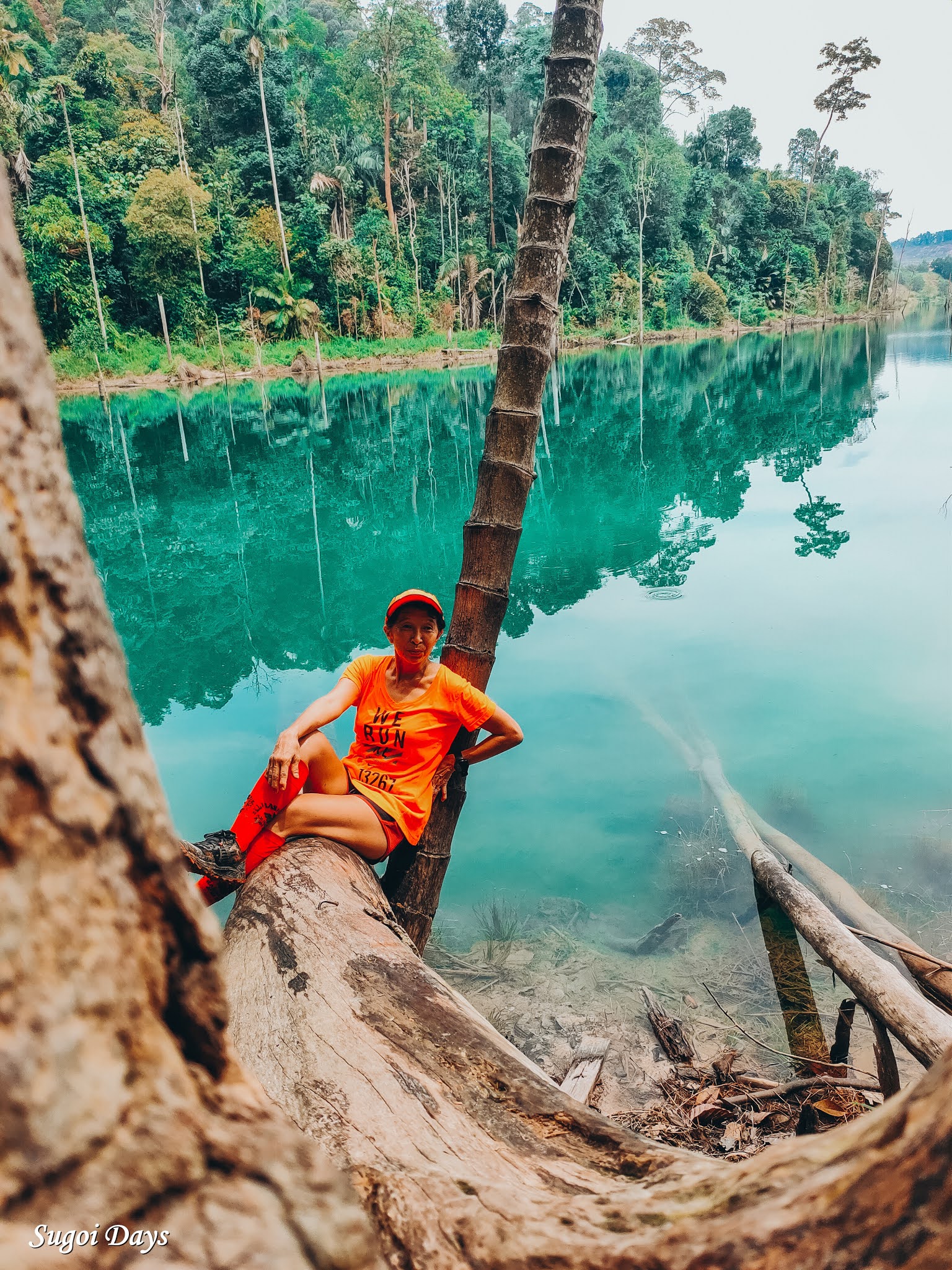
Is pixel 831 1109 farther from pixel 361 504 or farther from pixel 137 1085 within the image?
pixel 361 504

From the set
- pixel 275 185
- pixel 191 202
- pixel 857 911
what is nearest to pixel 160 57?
pixel 275 185

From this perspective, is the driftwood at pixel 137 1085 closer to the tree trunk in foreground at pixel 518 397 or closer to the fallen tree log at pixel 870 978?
the fallen tree log at pixel 870 978

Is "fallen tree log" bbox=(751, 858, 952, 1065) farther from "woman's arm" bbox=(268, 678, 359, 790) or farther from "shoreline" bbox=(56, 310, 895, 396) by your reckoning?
"shoreline" bbox=(56, 310, 895, 396)

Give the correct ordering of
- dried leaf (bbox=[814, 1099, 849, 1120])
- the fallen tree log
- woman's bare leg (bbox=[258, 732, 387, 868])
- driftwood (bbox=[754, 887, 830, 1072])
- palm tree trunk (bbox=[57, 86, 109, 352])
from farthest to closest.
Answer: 1. palm tree trunk (bbox=[57, 86, 109, 352])
2. driftwood (bbox=[754, 887, 830, 1072])
3. woman's bare leg (bbox=[258, 732, 387, 868])
4. dried leaf (bbox=[814, 1099, 849, 1120])
5. the fallen tree log

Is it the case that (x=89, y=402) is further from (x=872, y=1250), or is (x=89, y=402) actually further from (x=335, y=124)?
(x=872, y=1250)

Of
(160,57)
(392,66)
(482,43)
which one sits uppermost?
(482,43)

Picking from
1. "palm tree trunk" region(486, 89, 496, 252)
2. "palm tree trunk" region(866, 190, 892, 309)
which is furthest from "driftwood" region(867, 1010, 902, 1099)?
"palm tree trunk" region(866, 190, 892, 309)

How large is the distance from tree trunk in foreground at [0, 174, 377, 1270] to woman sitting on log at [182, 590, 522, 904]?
2.08 meters

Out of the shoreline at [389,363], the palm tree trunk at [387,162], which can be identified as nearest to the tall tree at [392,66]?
the palm tree trunk at [387,162]

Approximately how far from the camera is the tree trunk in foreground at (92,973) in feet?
2.01

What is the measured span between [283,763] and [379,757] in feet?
1.58

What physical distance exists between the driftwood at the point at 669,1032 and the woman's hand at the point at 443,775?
1.33m

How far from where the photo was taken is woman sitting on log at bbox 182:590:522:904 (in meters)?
2.87

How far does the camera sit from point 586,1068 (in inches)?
121
